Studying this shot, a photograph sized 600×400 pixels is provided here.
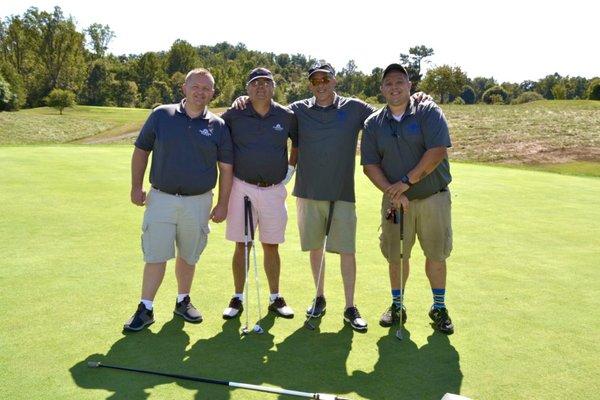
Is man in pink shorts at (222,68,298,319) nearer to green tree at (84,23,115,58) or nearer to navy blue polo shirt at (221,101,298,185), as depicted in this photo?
navy blue polo shirt at (221,101,298,185)

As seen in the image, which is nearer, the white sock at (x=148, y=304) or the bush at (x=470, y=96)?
the white sock at (x=148, y=304)

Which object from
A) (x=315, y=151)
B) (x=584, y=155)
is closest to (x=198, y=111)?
(x=315, y=151)

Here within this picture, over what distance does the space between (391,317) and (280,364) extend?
120 cm

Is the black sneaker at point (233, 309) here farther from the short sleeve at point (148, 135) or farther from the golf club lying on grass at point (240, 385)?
the short sleeve at point (148, 135)

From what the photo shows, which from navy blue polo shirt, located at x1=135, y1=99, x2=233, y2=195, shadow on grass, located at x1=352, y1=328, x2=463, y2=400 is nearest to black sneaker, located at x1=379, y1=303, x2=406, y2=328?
shadow on grass, located at x1=352, y1=328, x2=463, y2=400

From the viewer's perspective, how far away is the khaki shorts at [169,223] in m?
4.68

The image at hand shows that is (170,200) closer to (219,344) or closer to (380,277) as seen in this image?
(219,344)

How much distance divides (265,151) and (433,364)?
2.19 meters

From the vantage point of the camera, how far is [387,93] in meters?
4.59

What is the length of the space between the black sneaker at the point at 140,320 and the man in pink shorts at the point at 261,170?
62cm

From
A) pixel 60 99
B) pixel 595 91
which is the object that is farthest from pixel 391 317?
pixel 595 91

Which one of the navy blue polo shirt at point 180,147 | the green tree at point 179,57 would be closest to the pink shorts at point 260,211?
the navy blue polo shirt at point 180,147

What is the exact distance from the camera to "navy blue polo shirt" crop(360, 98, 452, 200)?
14.8ft

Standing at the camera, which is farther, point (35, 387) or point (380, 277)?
point (380, 277)
